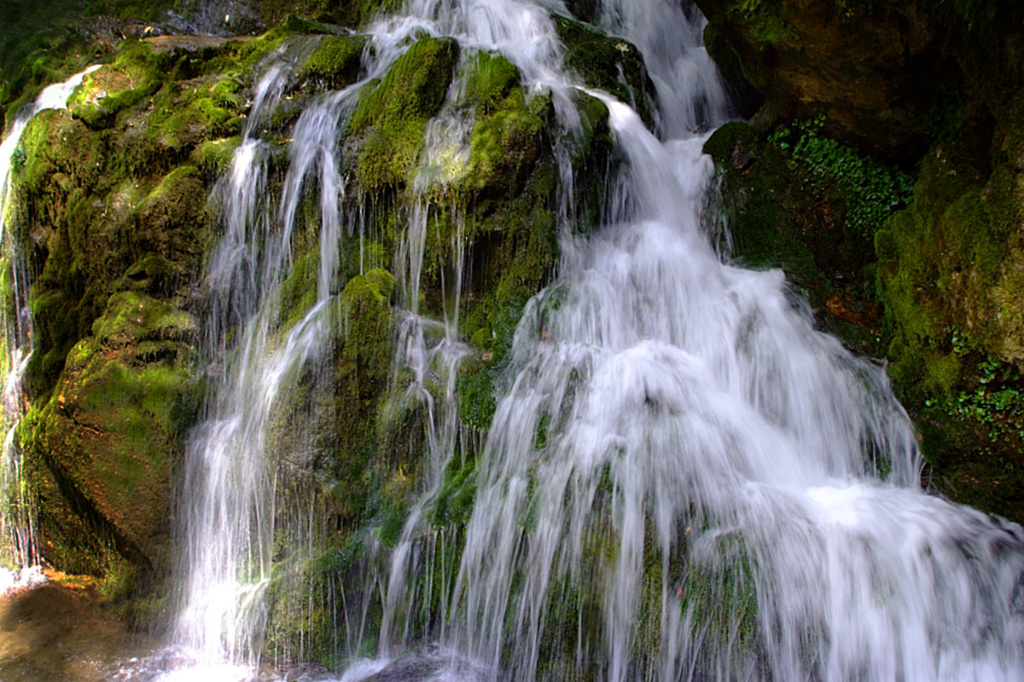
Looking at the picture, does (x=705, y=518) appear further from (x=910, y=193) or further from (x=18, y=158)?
(x=18, y=158)

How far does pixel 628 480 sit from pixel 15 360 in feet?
20.0

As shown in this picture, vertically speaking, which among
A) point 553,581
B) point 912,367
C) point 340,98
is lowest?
point 553,581

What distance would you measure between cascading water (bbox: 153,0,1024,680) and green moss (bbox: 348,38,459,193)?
219 millimetres

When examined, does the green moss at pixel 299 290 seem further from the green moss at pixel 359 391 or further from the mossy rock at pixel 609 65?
the mossy rock at pixel 609 65

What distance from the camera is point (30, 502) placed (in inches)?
235

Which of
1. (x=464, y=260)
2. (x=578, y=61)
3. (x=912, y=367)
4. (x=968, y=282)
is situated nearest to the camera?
(x=968, y=282)

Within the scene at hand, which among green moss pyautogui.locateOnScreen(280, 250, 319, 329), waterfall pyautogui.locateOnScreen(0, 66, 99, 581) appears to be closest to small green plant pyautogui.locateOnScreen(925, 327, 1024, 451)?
green moss pyautogui.locateOnScreen(280, 250, 319, 329)

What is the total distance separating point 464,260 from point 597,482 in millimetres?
2335

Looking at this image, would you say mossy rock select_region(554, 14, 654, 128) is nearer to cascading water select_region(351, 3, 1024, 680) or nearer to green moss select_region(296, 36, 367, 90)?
green moss select_region(296, 36, 367, 90)

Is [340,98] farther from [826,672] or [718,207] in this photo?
[826,672]

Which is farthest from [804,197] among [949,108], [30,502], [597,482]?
[30,502]

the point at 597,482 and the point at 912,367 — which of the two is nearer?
the point at 597,482

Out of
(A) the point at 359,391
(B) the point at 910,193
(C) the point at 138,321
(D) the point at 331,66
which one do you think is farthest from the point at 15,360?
(B) the point at 910,193

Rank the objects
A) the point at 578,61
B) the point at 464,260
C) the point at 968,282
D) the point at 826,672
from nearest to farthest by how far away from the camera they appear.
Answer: the point at 826,672 → the point at 968,282 → the point at 464,260 → the point at 578,61
